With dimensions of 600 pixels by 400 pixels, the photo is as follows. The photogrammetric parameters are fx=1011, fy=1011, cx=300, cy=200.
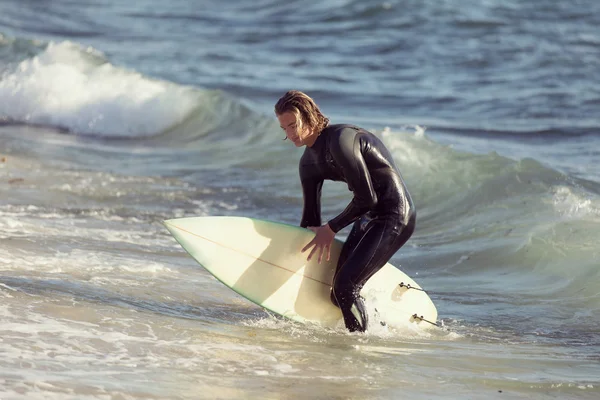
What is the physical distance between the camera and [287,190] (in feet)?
39.0

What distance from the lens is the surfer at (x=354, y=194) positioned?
17.2ft

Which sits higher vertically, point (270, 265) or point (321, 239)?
point (321, 239)

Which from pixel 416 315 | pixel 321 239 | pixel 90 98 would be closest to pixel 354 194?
pixel 321 239

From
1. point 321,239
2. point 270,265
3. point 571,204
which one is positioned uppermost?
point 571,204

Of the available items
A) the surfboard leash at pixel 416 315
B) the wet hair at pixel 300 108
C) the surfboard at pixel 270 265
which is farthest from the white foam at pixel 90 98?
the wet hair at pixel 300 108

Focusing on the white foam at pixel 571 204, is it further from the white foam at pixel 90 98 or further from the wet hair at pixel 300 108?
the white foam at pixel 90 98

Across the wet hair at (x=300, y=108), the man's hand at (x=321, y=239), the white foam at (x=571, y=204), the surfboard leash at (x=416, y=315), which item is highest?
the white foam at (x=571, y=204)

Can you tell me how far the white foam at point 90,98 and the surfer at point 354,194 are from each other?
1134cm

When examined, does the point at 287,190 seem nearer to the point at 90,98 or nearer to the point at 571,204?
the point at 571,204

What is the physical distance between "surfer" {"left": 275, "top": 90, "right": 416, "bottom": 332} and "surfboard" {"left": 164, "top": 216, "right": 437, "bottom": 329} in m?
0.19

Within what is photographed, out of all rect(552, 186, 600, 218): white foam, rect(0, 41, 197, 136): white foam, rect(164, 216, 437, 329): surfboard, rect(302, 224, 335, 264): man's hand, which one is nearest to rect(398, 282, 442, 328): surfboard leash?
rect(164, 216, 437, 329): surfboard

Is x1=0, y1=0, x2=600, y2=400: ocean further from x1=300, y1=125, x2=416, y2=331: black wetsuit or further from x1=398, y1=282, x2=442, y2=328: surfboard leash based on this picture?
x1=300, y1=125, x2=416, y2=331: black wetsuit

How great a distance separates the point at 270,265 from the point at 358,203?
94 cm

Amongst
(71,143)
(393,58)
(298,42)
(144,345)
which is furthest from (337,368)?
(298,42)
